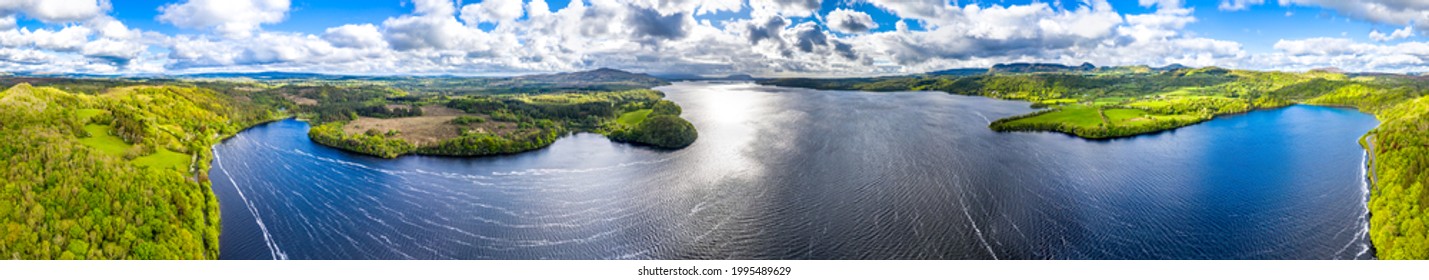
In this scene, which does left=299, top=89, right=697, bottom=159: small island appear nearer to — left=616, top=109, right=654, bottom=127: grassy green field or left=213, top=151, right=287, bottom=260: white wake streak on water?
left=616, top=109, right=654, bottom=127: grassy green field

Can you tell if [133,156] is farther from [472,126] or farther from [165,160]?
[472,126]

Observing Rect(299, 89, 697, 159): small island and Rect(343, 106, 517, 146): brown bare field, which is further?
Rect(343, 106, 517, 146): brown bare field

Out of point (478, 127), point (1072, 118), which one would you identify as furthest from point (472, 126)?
point (1072, 118)

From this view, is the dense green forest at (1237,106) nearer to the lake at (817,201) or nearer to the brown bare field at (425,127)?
the lake at (817,201)

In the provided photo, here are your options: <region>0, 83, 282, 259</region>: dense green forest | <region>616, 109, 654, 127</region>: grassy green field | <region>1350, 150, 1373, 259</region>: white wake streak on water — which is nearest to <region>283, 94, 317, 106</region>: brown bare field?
<region>616, 109, 654, 127</region>: grassy green field

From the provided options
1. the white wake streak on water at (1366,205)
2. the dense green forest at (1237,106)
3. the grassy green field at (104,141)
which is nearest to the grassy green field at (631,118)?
the grassy green field at (104,141)

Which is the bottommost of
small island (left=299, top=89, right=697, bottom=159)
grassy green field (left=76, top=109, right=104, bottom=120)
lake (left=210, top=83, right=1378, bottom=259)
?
lake (left=210, top=83, right=1378, bottom=259)

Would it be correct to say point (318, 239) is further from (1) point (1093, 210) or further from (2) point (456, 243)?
(1) point (1093, 210)
